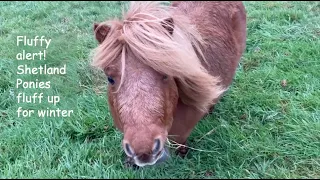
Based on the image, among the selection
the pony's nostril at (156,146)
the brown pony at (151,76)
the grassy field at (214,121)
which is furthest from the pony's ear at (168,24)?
the grassy field at (214,121)

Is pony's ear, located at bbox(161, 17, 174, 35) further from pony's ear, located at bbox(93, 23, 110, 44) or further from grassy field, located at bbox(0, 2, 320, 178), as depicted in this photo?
grassy field, located at bbox(0, 2, 320, 178)

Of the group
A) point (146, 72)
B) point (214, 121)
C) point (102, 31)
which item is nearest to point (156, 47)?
point (146, 72)

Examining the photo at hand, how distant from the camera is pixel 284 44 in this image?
5.31m

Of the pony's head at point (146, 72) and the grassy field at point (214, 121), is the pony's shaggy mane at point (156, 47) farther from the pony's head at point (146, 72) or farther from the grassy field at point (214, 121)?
the grassy field at point (214, 121)

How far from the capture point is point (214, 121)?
12.3 feet

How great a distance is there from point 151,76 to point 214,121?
145 cm

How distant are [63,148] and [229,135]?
1.34 meters

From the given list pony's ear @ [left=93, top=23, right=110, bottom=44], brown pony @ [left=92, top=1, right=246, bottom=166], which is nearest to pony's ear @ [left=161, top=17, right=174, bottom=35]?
brown pony @ [left=92, top=1, right=246, bottom=166]

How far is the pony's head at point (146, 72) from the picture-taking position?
2.30m

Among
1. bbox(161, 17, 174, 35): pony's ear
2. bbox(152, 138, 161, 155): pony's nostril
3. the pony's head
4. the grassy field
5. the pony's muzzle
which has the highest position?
bbox(161, 17, 174, 35): pony's ear

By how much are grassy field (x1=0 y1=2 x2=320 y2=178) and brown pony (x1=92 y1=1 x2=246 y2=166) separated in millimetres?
450

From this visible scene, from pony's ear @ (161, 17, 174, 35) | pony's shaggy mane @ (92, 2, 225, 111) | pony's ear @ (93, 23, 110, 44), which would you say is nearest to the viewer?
pony's shaggy mane @ (92, 2, 225, 111)

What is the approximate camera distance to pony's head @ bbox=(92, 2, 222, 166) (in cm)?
230

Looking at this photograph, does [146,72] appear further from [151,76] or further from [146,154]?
[146,154]
